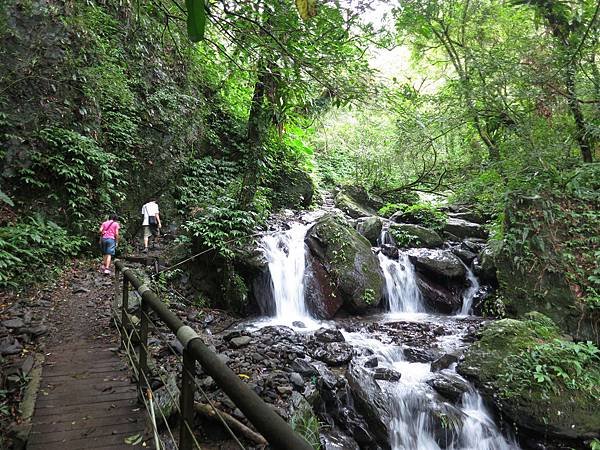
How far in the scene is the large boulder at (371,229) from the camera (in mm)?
12383

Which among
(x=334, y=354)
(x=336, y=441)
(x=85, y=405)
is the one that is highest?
(x=85, y=405)

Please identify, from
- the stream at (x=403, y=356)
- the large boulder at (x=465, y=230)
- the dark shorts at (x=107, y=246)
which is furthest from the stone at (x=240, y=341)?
the large boulder at (x=465, y=230)

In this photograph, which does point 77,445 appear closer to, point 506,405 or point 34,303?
point 34,303

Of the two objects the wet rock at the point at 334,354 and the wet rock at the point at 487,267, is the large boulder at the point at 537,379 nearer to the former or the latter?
the wet rock at the point at 334,354

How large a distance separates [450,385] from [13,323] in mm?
6471

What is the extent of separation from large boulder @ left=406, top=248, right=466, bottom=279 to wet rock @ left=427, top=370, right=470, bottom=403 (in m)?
4.64

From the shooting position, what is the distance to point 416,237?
1206 centimetres

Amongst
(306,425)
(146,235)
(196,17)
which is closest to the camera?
(196,17)


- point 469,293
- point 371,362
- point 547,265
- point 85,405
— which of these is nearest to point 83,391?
point 85,405

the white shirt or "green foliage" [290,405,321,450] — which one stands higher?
the white shirt

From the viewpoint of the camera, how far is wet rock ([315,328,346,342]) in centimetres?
744

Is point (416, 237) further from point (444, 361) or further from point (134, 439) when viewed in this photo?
point (134, 439)

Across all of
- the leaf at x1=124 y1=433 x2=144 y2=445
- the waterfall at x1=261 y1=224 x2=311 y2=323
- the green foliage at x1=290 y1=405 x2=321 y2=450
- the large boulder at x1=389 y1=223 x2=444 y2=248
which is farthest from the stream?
the leaf at x1=124 y1=433 x2=144 y2=445

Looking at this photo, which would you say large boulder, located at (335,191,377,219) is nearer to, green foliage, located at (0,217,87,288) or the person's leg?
the person's leg
